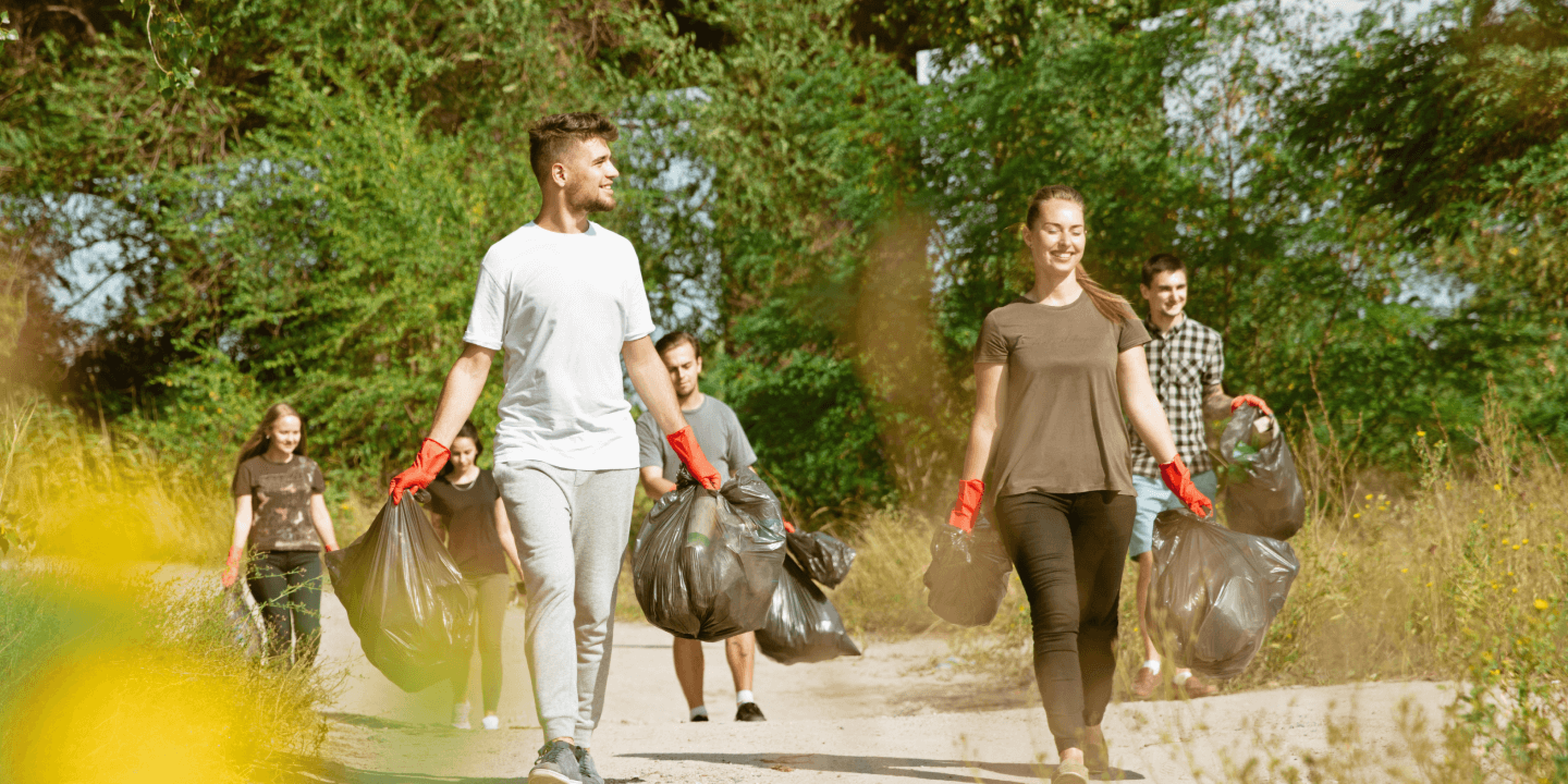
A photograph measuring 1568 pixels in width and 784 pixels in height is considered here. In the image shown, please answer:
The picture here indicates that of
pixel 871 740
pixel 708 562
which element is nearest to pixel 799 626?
pixel 871 740

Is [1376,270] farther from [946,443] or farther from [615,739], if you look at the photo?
[615,739]

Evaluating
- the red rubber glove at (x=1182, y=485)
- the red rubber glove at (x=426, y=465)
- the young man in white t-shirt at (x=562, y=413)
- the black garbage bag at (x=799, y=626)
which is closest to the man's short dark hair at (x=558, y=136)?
the young man in white t-shirt at (x=562, y=413)

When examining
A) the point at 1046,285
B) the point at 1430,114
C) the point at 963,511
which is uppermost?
the point at 1430,114

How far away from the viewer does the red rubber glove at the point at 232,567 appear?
5177mm

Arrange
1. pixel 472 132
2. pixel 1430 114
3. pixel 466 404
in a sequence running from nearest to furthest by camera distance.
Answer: pixel 466 404 → pixel 1430 114 → pixel 472 132

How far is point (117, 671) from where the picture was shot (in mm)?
3484

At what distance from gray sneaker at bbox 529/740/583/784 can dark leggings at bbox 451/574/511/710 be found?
259 centimetres

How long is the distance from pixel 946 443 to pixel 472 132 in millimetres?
6190

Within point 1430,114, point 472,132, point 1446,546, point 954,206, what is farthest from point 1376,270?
point 472,132

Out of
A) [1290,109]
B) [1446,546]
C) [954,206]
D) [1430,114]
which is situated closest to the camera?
[1446,546]

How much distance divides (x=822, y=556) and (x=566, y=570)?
1.91 meters

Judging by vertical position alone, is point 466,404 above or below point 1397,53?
below

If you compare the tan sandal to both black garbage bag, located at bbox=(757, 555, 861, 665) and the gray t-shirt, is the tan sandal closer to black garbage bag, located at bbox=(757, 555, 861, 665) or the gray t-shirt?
black garbage bag, located at bbox=(757, 555, 861, 665)

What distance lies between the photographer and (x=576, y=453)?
11.3ft
